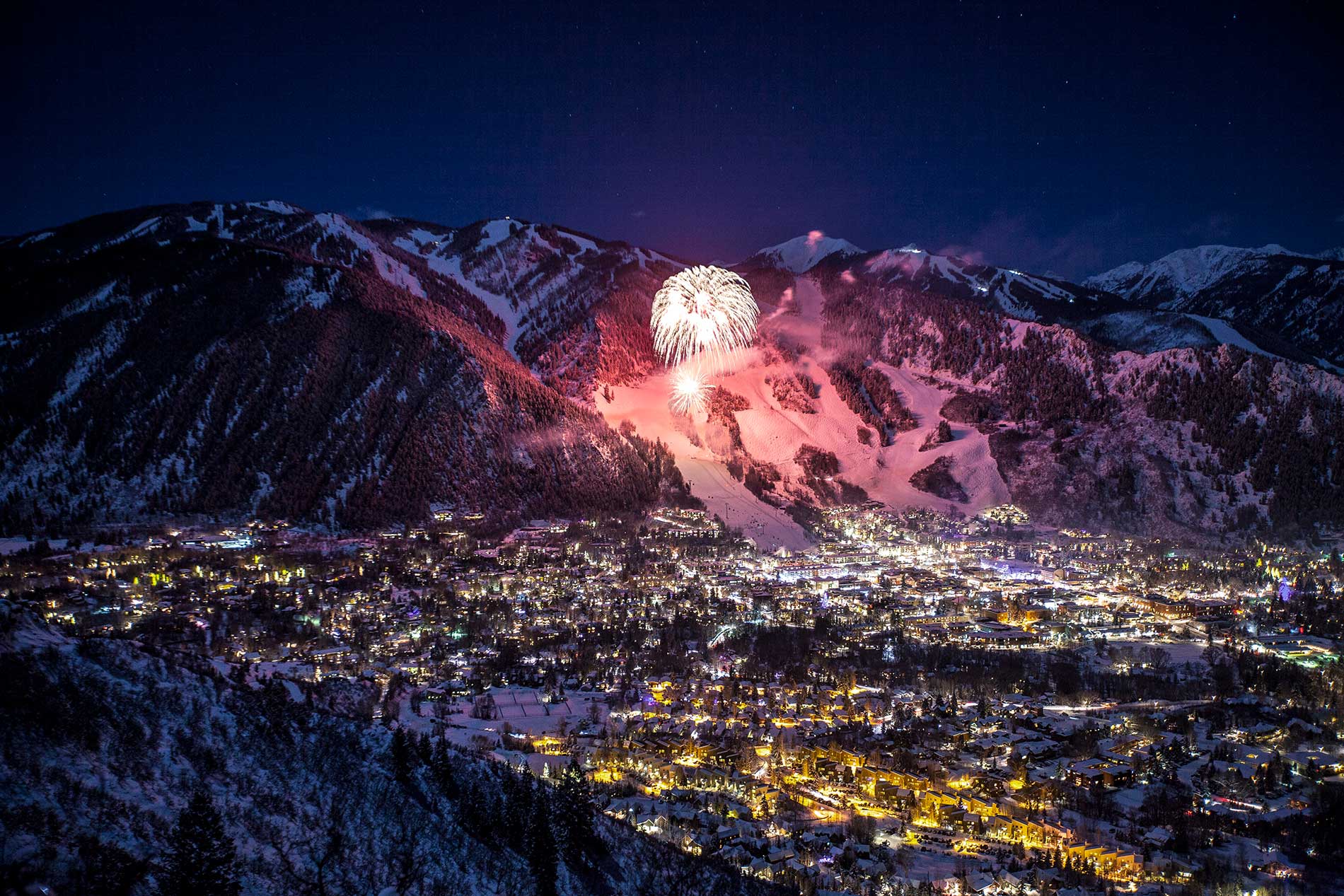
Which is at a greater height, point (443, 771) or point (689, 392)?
point (689, 392)

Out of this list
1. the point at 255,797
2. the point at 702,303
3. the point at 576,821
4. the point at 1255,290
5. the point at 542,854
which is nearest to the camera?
the point at 255,797

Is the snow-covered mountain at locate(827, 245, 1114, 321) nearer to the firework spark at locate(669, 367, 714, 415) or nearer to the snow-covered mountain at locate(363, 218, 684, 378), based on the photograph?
the snow-covered mountain at locate(363, 218, 684, 378)

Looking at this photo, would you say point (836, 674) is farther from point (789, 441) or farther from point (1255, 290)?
point (1255, 290)

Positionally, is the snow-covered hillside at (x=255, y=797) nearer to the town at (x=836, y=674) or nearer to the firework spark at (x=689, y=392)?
the town at (x=836, y=674)

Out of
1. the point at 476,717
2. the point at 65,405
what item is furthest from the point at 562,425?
the point at 476,717

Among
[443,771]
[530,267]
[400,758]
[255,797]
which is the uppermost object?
[530,267]

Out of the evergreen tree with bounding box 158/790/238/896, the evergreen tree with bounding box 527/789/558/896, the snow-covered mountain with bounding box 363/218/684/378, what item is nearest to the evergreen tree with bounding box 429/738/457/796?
the evergreen tree with bounding box 527/789/558/896

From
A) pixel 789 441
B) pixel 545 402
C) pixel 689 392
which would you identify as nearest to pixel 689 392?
pixel 689 392

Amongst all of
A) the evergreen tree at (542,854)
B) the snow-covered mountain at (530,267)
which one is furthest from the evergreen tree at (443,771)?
the snow-covered mountain at (530,267)
